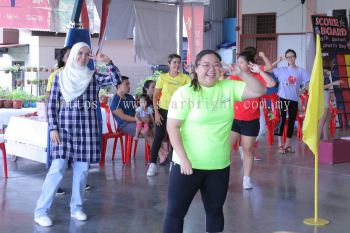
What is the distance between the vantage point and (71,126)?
452 cm

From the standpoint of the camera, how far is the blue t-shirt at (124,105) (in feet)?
24.4

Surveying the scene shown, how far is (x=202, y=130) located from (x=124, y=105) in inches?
171

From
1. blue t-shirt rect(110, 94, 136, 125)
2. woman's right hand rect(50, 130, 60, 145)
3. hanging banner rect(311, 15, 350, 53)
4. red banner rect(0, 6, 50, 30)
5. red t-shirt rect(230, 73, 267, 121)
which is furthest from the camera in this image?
hanging banner rect(311, 15, 350, 53)

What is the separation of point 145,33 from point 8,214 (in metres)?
6.39

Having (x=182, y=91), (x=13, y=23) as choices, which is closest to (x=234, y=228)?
(x=182, y=91)

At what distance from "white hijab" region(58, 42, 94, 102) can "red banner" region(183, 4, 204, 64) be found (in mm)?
7119

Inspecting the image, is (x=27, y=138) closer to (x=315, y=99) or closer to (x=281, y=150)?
(x=315, y=99)

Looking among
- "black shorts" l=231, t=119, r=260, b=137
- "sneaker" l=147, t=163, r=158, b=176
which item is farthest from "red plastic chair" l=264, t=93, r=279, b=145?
"black shorts" l=231, t=119, r=260, b=137

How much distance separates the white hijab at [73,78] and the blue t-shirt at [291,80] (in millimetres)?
4333

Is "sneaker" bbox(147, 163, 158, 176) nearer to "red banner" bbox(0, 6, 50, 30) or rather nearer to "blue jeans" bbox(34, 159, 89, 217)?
"blue jeans" bbox(34, 159, 89, 217)

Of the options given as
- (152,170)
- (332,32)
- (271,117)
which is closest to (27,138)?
(152,170)

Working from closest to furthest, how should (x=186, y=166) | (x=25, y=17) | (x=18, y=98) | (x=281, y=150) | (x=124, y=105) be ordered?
(x=186, y=166) < (x=124, y=105) < (x=281, y=150) < (x=18, y=98) < (x=25, y=17)

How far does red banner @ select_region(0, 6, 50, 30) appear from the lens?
372 inches

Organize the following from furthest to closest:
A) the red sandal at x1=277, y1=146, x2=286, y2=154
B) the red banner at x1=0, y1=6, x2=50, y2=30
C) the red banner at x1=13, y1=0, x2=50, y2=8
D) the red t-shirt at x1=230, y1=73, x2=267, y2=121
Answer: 1. the red banner at x1=13, y1=0, x2=50, y2=8
2. the red banner at x1=0, y1=6, x2=50, y2=30
3. the red sandal at x1=277, y1=146, x2=286, y2=154
4. the red t-shirt at x1=230, y1=73, x2=267, y2=121
